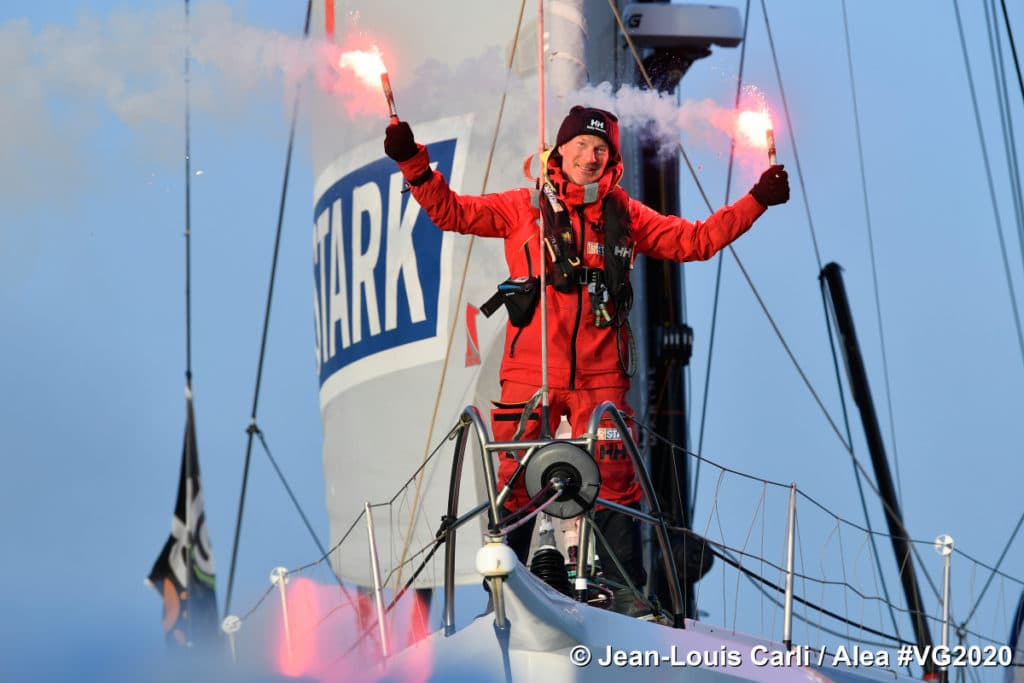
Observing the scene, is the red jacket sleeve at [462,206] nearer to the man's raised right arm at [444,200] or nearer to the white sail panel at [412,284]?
the man's raised right arm at [444,200]

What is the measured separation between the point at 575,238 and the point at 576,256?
58mm

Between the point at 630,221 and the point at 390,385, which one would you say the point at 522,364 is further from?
the point at 390,385

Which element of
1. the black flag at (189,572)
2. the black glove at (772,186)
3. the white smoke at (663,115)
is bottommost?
the black flag at (189,572)

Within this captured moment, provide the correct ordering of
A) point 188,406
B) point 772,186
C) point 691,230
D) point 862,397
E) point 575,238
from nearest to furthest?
point 772,186
point 575,238
point 691,230
point 188,406
point 862,397

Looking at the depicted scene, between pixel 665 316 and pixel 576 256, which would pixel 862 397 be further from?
pixel 576 256

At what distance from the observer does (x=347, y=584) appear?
326 inches

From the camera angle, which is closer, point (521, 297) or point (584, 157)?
point (521, 297)

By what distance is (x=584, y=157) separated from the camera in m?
4.96

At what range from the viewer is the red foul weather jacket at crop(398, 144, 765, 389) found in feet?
15.9

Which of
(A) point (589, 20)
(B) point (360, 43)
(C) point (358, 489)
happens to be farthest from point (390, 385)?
(B) point (360, 43)

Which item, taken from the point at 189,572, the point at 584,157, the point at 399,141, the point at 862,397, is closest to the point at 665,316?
the point at 862,397

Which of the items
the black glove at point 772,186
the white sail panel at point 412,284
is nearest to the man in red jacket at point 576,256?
the black glove at point 772,186

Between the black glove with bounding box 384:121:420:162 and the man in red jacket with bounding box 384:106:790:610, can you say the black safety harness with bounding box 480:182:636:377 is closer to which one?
the man in red jacket with bounding box 384:106:790:610

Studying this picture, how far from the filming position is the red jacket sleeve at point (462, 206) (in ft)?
15.5
